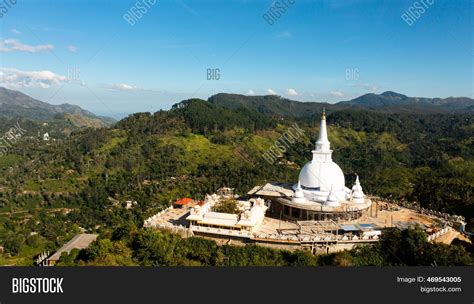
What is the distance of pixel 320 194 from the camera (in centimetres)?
3225

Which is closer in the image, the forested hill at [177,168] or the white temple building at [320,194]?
the white temple building at [320,194]

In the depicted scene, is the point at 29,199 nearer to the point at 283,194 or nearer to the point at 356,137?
the point at 283,194

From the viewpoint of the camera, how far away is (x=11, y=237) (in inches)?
1809

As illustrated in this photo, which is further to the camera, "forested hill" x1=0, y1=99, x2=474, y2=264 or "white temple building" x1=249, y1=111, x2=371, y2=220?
"forested hill" x1=0, y1=99, x2=474, y2=264

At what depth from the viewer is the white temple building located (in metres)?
30.6

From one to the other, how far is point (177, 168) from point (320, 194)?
46.2m

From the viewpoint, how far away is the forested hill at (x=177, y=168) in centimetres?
5047

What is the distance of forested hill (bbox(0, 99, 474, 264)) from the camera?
50.5 meters

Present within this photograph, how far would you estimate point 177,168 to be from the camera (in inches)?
2948

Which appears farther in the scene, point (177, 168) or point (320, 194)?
point (177, 168)

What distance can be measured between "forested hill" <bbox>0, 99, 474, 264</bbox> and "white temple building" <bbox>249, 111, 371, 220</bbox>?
9.72m

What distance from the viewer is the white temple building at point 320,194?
30.6 m

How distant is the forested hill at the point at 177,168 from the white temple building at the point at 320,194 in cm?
972

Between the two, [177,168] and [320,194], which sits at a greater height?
[320,194]
